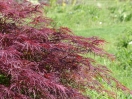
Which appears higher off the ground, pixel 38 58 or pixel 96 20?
pixel 38 58

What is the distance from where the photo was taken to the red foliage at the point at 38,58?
2768 millimetres

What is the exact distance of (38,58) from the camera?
316 centimetres

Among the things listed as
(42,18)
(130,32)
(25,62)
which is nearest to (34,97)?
(25,62)

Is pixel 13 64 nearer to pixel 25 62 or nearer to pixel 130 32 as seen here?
pixel 25 62

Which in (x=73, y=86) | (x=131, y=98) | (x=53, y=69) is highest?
(x=53, y=69)

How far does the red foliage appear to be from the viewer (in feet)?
9.08

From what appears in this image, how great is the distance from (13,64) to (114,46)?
204 inches

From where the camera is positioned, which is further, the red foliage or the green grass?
the green grass

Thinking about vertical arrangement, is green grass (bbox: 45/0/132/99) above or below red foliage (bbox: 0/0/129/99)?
below

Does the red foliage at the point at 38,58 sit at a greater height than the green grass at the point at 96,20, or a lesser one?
greater

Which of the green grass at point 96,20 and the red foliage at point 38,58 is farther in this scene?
the green grass at point 96,20

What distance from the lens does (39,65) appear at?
121 inches

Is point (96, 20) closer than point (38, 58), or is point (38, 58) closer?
point (38, 58)

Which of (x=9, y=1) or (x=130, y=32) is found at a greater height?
(x=9, y=1)
